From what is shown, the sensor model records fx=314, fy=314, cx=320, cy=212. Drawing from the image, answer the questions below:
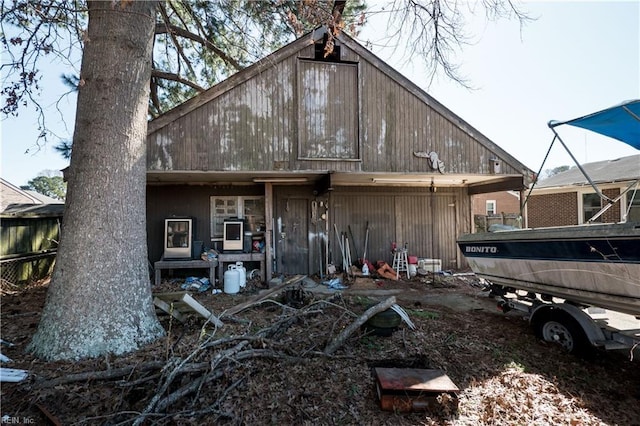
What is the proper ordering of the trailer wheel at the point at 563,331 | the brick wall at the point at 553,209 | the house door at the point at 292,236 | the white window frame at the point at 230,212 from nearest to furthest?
1. the trailer wheel at the point at 563,331
2. the white window frame at the point at 230,212
3. the house door at the point at 292,236
4. the brick wall at the point at 553,209

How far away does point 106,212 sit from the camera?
3486 mm

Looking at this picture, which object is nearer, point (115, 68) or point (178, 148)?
point (115, 68)

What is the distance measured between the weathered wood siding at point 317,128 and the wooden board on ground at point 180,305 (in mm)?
2916

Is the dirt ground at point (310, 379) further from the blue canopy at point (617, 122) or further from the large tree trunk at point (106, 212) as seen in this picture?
the blue canopy at point (617, 122)

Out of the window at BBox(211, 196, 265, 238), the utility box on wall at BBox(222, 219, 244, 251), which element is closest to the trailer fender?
the utility box on wall at BBox(222, 219, 244, 251)

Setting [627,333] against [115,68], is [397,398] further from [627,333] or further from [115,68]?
[115,68]

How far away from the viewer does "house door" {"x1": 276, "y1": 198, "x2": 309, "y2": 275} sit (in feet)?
27.1

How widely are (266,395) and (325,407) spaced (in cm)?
51

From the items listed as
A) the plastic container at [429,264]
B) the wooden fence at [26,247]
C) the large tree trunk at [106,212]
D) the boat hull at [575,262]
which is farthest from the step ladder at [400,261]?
the wooden fence at [26,247]

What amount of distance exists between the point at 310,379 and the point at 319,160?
470 centimetres

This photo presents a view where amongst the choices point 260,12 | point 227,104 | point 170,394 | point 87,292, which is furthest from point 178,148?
point 170,394

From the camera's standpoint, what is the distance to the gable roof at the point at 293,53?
6.20m

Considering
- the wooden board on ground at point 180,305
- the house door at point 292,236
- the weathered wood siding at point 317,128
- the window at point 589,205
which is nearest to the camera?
the wooden board on ground at point 180,305

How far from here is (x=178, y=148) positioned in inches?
244
